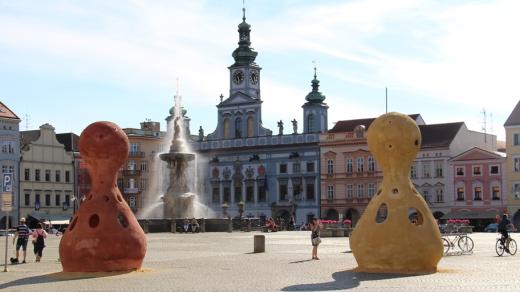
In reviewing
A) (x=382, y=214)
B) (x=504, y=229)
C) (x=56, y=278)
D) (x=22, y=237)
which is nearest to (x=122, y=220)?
(x=56, y=278)

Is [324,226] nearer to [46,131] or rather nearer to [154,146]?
[46,131]

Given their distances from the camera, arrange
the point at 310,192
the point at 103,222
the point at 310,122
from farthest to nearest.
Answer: the point at 310,122 → the point at 310,192 → the point at 103,222

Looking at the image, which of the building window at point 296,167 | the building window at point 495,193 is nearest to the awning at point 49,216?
the building window at point 296,167

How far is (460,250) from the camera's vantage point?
32.5m

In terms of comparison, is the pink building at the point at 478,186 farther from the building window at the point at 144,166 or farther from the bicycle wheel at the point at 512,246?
the bicycle wheel at the point at 512,246

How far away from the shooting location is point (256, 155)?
100500 mm

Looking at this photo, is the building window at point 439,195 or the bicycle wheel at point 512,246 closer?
the bicycle wheel at point 512,246

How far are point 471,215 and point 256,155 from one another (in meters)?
25.5

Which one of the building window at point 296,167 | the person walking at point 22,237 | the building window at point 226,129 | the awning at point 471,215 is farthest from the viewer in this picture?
the building window at point 226,129

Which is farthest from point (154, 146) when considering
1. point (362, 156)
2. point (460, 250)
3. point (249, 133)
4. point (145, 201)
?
point (460, 250)

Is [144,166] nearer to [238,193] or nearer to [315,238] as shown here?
[238,193]

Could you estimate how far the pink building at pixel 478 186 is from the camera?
276ft

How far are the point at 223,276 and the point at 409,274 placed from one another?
4352mm

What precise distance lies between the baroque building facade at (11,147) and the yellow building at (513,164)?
4526 cm
